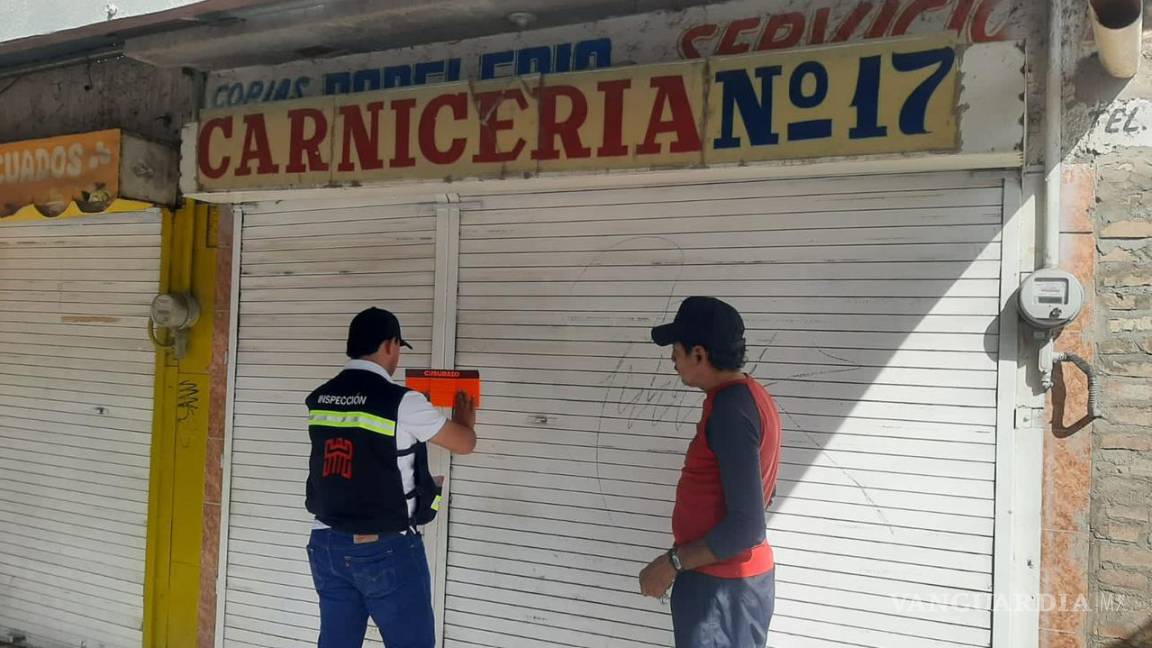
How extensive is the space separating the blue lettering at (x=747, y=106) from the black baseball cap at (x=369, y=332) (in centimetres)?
169

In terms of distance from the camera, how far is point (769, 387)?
3.66 metres

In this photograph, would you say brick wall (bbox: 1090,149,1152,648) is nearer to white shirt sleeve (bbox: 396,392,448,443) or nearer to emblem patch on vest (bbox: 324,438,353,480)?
white shirt sleeve (bbox: 396,392,448,443)

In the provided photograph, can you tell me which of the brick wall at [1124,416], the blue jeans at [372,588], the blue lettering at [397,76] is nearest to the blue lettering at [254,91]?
the blue lettering at [397,76]

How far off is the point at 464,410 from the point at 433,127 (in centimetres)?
148

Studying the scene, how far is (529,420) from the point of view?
420cm

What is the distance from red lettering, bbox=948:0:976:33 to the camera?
3.33 metres

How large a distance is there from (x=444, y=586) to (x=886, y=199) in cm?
310

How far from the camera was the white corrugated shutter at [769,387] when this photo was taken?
132 inches

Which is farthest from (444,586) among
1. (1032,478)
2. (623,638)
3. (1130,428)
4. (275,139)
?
(1130,428)

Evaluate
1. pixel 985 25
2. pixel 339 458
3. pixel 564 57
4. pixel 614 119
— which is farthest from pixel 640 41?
pixel 339 458

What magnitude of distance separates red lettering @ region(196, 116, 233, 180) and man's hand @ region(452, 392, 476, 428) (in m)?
2.12

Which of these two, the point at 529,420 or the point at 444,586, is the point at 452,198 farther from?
the point at 444,586

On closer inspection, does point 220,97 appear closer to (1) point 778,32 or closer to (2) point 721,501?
(1) point 778,32

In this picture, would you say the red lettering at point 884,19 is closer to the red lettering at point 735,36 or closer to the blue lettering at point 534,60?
the red lettering at point 735,36
